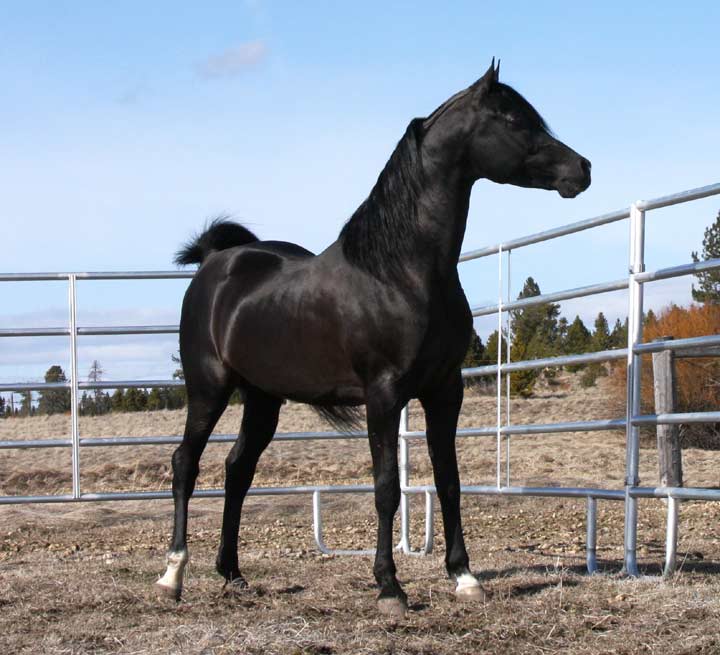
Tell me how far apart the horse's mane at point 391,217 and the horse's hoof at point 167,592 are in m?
1.69

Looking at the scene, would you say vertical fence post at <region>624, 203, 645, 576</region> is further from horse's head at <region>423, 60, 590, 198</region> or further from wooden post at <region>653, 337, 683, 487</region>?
wooden post at <region>653, 337, 683, 487</region>

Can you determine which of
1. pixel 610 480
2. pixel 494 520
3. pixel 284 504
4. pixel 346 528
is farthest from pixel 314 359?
pixel 610 480

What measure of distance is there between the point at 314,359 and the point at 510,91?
4.67ft

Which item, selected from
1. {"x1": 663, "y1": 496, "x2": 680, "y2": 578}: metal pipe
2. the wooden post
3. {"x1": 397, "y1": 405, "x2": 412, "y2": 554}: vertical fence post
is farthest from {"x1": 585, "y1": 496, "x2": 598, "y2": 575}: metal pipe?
{"x1": 397, "y1": 405, "x2": 412, "y2": 554}: vertical fence post

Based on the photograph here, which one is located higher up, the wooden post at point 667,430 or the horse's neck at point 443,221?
the horse's neck at point 443,221

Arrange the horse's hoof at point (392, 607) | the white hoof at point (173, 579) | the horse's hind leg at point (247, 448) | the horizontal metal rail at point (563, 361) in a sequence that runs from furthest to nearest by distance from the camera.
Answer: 1. the horse's hind leg at point (247, 448)
2. the horizontal metal rail at point (563, 361)
3. the white hoof at point (173, 579)
4. the horse's hoof at point (392, 607)

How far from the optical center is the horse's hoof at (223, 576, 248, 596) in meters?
4.81

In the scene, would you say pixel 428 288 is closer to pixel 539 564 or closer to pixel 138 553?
pixel 539 564

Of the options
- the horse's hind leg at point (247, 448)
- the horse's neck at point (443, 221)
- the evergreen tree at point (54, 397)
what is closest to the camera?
the horse's neck at point (443, 221)

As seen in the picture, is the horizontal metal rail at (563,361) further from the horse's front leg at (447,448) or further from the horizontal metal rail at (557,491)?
the horse's front leg at (447,448)

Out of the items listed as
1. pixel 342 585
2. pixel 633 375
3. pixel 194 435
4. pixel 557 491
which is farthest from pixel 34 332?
pixel 633 375

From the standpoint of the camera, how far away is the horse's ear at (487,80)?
439 centimetres

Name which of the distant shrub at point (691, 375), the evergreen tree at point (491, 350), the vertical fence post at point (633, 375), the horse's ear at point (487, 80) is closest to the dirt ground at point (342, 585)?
the vertical fence post at point (633, 375)

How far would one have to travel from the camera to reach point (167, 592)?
474 centimetres
